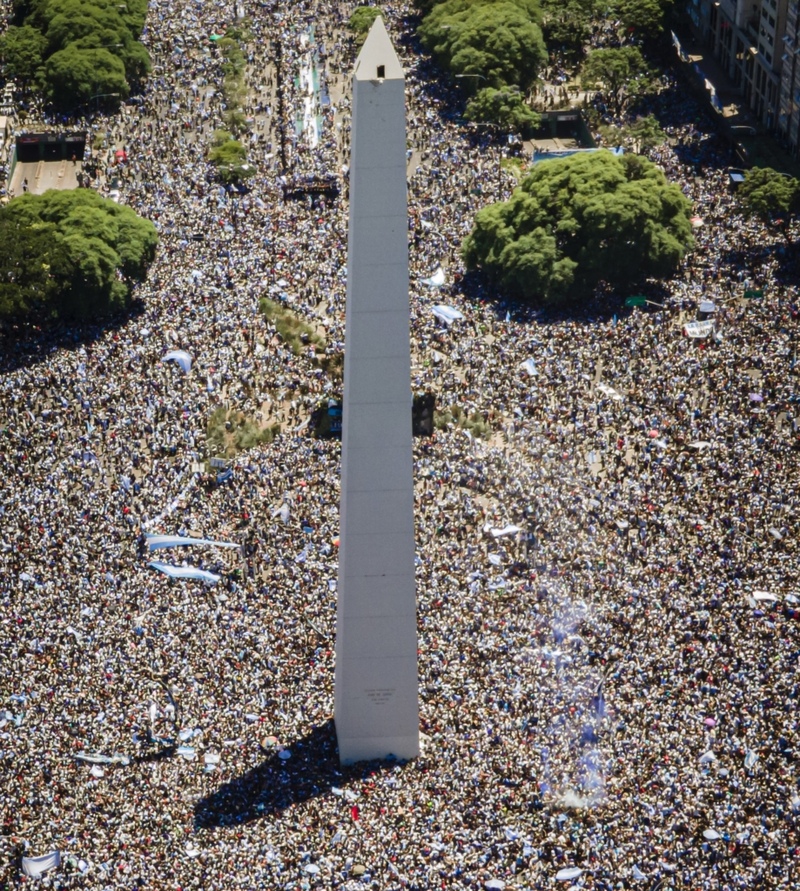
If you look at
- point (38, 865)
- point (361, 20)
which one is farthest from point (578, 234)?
point (38, 865)

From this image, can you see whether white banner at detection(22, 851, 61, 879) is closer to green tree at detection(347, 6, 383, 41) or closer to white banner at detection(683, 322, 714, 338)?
white banner at detection(683, 322, 714, 338)

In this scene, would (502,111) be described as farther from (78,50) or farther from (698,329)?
(698,329)

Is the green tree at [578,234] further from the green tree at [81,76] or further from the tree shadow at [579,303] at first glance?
the green tree at [81,76]

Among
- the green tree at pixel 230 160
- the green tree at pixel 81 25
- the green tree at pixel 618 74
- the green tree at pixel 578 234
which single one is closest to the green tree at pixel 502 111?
the green tree at pixel 618 74

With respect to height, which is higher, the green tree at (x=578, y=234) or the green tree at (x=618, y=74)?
the green tree at (x=618, y=74)

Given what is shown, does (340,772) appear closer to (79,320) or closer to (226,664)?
(226,664)

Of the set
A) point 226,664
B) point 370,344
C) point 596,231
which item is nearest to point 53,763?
point 226,664

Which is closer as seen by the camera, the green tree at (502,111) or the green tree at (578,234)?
the green tree at (578,234)
